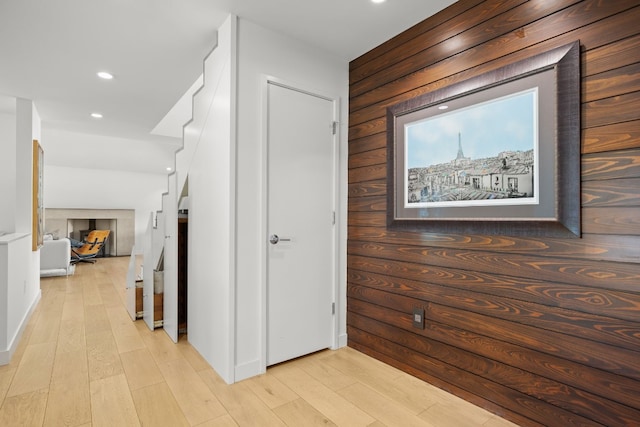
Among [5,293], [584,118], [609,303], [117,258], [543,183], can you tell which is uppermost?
[584,118]

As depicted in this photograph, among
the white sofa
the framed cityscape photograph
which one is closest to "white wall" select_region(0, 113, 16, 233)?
the white sofa

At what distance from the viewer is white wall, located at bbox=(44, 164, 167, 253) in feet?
27.9

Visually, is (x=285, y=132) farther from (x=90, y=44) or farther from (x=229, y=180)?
(x=90, y=44)

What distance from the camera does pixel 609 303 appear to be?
1428 mm

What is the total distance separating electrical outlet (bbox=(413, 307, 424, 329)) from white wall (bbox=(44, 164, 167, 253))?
30.2 ft

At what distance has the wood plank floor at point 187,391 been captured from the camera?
1772 mm

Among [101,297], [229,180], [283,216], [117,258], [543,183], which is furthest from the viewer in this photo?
[117,258]

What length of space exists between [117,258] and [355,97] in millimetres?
8441

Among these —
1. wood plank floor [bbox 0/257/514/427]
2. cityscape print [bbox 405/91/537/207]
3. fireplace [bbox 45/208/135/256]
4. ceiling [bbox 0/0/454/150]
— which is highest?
ceiling [bbox 0/0/454/150]

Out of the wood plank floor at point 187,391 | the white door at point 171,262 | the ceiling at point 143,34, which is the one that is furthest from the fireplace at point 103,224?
the white door at point 171,262

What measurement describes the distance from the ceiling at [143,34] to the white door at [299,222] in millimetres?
467

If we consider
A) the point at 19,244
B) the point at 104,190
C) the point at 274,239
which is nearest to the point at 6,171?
the point at 19,244

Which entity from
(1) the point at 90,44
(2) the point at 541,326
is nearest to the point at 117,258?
(1) the point at 90,44

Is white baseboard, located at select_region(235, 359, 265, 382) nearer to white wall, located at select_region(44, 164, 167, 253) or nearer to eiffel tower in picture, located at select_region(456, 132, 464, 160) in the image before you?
eiffel tower in picture, located at select_region(456, 132, 464, 160)
